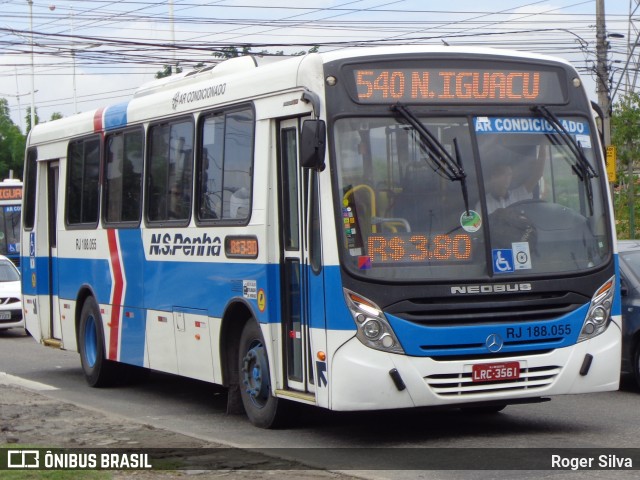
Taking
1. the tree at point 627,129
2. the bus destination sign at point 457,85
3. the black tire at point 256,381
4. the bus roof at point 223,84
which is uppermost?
the tree at point 627,129

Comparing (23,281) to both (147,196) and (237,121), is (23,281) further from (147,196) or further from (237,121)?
(237,121)

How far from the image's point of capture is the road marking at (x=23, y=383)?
47.8 feet

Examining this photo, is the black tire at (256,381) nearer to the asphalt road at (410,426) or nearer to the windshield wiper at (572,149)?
the asphalt road at (410,426)

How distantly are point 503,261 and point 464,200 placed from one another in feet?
1.85

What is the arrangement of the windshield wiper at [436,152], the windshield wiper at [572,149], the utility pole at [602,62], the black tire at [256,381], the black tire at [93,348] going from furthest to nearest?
the utility pole at [602,62] → the black tire at [93,348] → the black tire at [256,381] → the windshield wiper at [572,149] → the windshield wiper at [436,152]

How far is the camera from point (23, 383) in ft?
49.0

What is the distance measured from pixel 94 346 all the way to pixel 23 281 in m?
2.45

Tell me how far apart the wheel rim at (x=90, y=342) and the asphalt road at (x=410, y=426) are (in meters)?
0.51

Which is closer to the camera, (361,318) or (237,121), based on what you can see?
(361,318)

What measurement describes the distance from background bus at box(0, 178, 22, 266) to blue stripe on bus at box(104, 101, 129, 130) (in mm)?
23618

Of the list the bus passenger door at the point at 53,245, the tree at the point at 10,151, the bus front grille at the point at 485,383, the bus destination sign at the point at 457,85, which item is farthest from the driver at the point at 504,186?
the tree at the point at 10,151

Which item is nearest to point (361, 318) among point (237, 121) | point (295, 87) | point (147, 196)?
point (295, 87)

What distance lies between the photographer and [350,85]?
9477 mm

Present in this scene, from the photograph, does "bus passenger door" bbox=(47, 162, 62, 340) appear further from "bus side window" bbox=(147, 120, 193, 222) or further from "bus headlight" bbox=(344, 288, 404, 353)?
"bus headlight" bbox=(344, 288, 404, 353)
